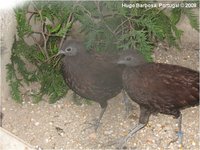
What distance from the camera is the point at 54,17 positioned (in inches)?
189

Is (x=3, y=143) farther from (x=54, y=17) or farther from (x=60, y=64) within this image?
(x=54, y=17)

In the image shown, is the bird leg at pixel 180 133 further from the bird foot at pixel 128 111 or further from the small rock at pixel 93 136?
the small rock at pixel 93 136

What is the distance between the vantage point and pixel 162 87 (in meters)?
4.03

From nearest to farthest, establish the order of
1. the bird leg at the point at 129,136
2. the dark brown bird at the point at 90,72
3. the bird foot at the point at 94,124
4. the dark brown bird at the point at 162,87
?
the dark brown bird at the point at 162,87, the dark brown bird at the point at 90,72, the bird leg at the point at 129,136, the bird foot at the point at 94,124

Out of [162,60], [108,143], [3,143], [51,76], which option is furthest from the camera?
[162,60]

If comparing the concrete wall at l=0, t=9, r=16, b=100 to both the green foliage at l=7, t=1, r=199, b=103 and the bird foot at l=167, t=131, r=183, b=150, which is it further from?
the bird foot at l=167, t=131, r=183, b=150

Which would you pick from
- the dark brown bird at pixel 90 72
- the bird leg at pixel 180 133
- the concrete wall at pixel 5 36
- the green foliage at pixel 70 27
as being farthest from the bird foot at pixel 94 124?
the concrete wall at pixel 5 36

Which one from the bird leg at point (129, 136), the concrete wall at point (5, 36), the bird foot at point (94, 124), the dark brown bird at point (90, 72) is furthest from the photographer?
the bird foot at point (94, 124)

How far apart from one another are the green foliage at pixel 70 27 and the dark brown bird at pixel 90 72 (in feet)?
0.38

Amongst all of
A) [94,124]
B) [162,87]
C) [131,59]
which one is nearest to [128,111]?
[94,124]

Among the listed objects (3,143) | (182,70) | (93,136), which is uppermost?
(182,70)

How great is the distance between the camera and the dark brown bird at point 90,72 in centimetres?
426

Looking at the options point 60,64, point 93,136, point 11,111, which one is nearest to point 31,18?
point 60,64

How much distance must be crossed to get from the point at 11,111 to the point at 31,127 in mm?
261
